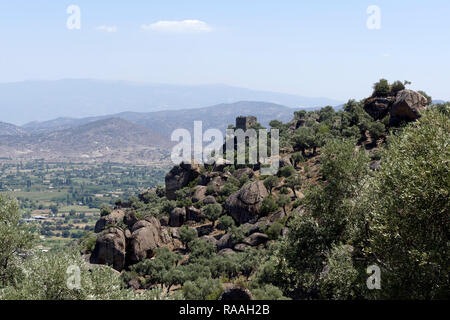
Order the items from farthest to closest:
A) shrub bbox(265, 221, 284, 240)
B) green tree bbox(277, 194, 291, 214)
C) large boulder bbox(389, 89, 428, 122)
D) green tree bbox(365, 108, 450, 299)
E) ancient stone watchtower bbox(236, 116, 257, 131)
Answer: ancient stone watchtower bbox(236, 116, 257, 131), large boulder bbox(389, 89, 428, 122), green tree bbox(277, 194, 291, 214), shrub bbox(265, 221, 284, 240), green tree bbox(365, 108, 450, 299)

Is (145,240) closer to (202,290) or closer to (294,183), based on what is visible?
(202,290)

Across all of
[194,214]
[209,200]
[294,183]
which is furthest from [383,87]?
[194,214]

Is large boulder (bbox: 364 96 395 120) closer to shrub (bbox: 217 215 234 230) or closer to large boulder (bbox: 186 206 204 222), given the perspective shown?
shrub (bbox: 217 215 234 230)

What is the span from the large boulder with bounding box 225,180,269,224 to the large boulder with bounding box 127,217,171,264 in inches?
524

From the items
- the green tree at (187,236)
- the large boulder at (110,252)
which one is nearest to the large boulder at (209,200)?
the green tree at (187,236)

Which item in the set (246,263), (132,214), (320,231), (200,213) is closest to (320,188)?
(320,231)

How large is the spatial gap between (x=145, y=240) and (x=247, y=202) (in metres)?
19.9

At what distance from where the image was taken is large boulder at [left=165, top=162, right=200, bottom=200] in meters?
91.8

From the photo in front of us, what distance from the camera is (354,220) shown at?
28172mm

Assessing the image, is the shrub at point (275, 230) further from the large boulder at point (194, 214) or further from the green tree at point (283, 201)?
the large boulder at point (194, 214)

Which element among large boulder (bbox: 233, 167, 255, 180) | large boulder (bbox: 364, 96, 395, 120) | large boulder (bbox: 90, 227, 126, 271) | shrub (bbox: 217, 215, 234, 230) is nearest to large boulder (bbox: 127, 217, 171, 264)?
large boulder (bbox: 90, 227, 126, 271)

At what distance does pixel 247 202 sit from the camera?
206ft

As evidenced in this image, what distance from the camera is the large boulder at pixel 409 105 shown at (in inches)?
2596

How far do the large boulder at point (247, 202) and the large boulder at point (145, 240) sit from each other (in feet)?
43.7
